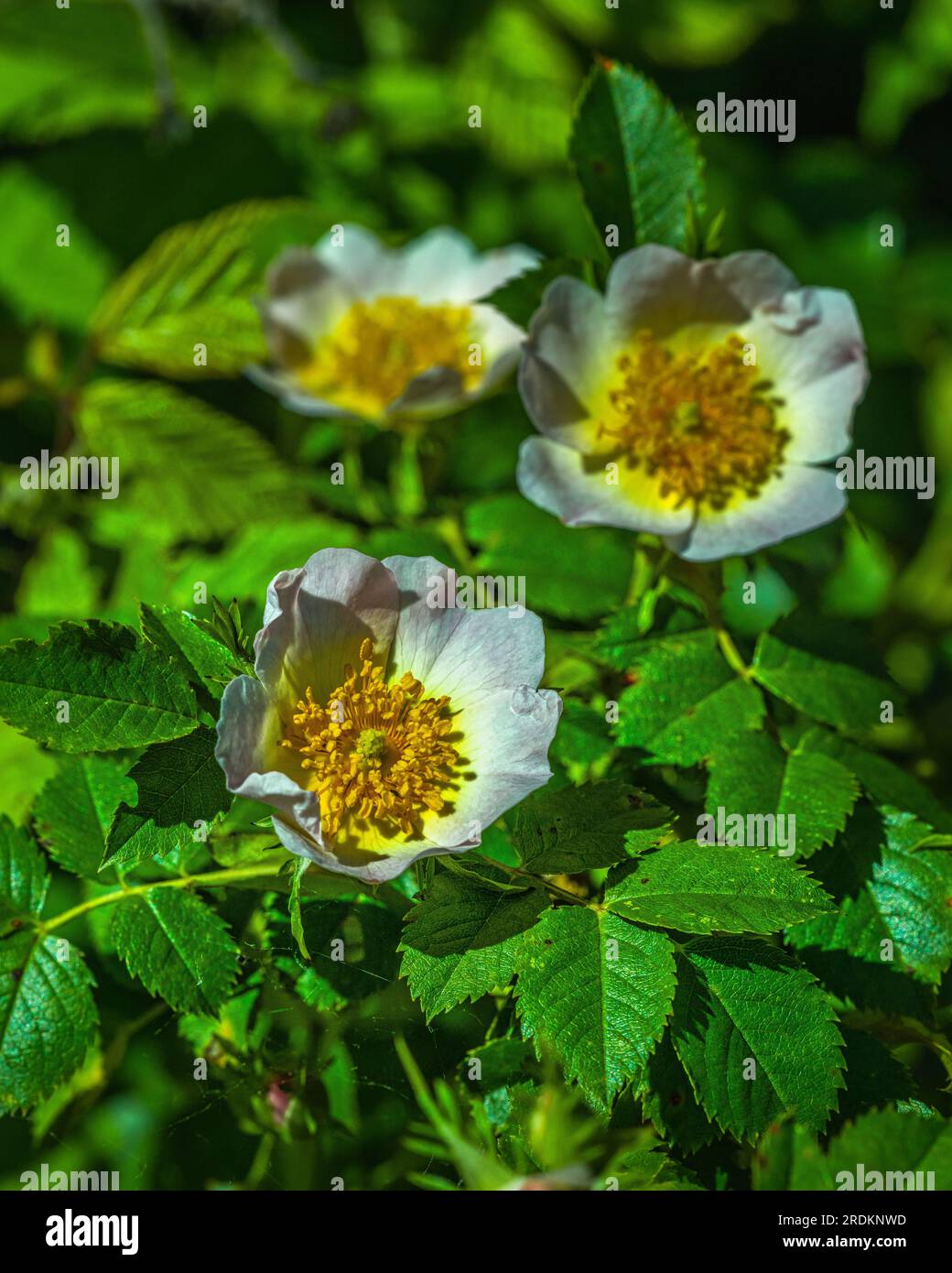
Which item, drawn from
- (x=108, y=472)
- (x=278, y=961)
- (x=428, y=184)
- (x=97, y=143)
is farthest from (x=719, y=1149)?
(x=97, y=143)

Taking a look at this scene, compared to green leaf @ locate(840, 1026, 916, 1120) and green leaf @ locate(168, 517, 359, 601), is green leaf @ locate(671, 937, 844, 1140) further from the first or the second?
green leaf @ locate(168, 517, 359, 601)

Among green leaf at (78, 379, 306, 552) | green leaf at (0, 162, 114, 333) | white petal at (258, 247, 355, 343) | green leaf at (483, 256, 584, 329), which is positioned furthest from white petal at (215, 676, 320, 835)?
green leaf at (0, 162, 114, 333)

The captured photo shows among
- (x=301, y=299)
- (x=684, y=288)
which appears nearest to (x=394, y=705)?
(x=684, y=288)

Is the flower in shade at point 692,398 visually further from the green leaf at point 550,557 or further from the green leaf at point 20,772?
the green leaf at point 20,772

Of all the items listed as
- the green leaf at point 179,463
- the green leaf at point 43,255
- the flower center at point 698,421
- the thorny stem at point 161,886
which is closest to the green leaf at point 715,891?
the thorny stem at point 161,886

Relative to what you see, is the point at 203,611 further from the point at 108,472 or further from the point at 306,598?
the point at 108,472

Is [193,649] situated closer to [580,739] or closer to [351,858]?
[351,858]
